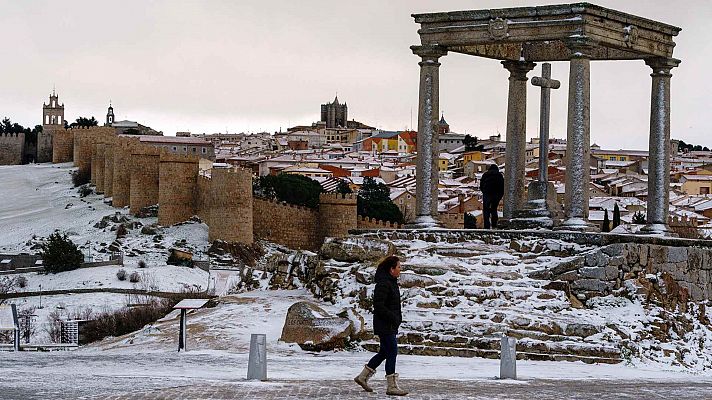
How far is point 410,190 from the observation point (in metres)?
80.6

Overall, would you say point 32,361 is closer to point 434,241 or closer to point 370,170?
point 434,241

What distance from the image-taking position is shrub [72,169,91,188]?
79.3 metres

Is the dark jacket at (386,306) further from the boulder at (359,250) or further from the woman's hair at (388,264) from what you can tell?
the boulder at (359,250)

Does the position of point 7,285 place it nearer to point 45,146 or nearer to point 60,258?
point 60,258

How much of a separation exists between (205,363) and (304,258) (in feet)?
25.1

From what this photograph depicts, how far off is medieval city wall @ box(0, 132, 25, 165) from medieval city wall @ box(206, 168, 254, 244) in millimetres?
54178

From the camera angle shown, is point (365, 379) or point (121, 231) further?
point (121, 231)

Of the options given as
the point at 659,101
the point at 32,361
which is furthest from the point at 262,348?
the point at 659,101

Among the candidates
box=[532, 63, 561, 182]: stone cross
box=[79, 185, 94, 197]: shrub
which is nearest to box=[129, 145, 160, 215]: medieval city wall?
box=[79, 185, 94, 197]: shrub

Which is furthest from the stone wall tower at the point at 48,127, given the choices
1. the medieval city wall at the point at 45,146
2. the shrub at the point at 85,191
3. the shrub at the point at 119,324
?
the shrub at the point at 119,324

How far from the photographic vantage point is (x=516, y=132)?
24.7m

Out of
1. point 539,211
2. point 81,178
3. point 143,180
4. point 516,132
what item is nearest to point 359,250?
point 539,211

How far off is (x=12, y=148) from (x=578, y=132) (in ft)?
304

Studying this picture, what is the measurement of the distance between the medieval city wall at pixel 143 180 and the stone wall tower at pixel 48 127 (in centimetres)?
3304
